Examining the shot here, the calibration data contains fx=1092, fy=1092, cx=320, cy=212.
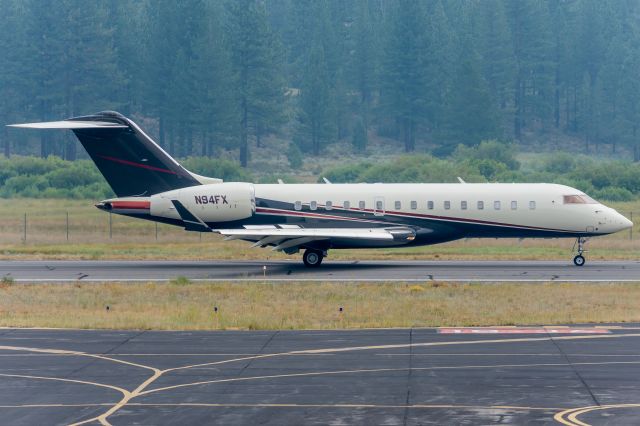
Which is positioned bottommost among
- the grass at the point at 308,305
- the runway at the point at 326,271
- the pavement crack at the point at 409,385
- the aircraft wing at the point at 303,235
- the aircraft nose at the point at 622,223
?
the pavement crack at the point at 409,385

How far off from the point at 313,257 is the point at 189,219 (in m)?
5.20

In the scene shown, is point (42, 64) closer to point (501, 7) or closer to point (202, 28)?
point (202, 28)

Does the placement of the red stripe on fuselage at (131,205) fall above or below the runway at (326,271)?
above

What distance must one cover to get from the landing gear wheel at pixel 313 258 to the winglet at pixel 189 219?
4088mm

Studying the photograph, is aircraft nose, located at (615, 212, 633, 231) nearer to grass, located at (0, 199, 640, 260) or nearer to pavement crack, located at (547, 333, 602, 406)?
grass, located at (0, 199, 640, 260)

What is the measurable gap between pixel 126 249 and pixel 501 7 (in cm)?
9752

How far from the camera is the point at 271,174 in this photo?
109 m

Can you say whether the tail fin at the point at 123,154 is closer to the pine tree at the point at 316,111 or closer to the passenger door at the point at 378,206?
the passenger door at the point at 378,206

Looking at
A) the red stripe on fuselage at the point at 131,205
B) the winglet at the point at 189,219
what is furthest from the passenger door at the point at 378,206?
the red stripe on fuselage at the point at 131,205

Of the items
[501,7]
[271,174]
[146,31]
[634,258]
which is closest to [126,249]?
[634,258]

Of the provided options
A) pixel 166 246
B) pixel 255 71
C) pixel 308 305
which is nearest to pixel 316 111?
pixel 255 71

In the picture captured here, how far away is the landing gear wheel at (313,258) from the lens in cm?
4381

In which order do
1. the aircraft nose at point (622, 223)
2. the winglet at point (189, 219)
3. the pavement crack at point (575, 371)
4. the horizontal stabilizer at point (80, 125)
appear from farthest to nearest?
1. the horizontal stabilizer at point (80, 125)
2. the aircraft nose at point (622, 223)
3. the winglet at point (189, 219)
4. the pavement crack at point (575, 371)

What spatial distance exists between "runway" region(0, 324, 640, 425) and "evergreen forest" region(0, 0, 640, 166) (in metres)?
87.4
